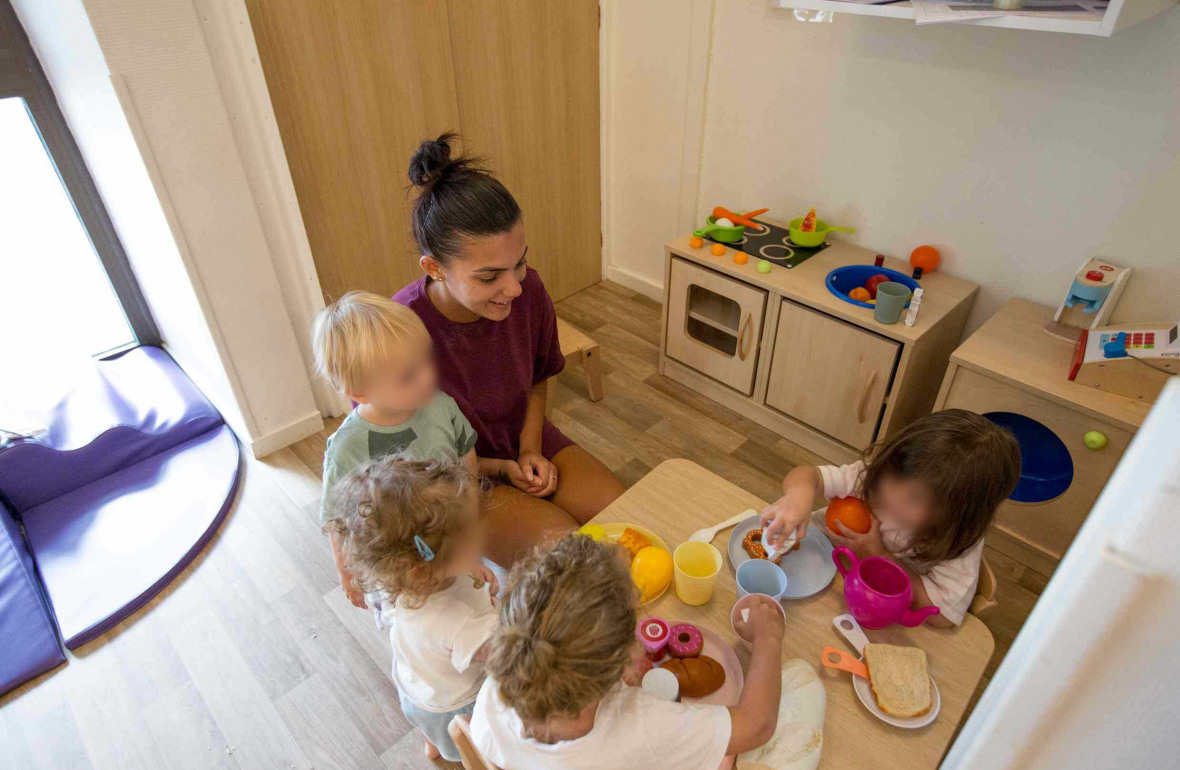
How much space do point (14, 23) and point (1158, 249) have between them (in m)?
3.34

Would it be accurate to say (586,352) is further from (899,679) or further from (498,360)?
(899,679)

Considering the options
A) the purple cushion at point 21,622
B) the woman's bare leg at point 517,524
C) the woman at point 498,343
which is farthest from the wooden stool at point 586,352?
the purple cushion at point 21,622

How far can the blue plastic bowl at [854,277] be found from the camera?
2047 mm

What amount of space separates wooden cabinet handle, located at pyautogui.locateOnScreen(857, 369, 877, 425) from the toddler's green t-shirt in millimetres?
1244

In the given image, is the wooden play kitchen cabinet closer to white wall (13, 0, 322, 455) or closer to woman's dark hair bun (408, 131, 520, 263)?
woman's dark hair bun (408, 131, 520, 263)

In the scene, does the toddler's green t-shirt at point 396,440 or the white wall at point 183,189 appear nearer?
the toddler's green t-shirt at point 396,440

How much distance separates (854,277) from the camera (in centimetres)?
215

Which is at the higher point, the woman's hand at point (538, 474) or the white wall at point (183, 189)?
the white wall at point (183, 189)

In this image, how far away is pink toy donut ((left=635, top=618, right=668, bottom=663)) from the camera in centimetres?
91

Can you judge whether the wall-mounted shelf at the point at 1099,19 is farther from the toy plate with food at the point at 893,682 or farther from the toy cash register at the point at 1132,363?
the toy plate with food at the point at 893,682

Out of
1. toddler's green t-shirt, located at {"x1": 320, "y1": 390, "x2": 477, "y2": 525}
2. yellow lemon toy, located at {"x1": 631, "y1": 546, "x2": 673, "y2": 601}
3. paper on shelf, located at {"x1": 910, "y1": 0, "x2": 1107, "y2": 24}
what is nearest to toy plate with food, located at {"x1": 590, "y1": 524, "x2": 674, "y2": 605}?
yellow lemon toy, located at {"x1": 631, "y1": 546, "x2": 673, "y2": 601}

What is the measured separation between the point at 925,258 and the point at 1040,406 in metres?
0.66

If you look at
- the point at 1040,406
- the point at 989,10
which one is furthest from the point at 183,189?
the point at 1040,406

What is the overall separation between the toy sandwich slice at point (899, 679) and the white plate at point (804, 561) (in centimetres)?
13
